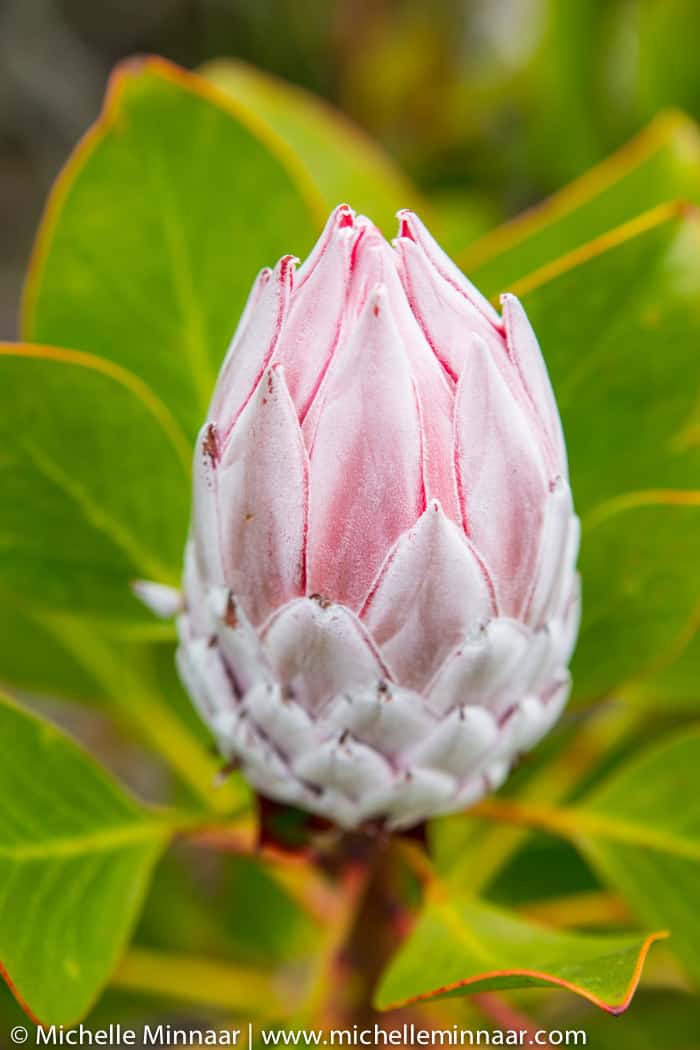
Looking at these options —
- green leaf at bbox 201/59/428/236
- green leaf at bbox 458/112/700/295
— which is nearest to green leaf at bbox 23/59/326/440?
green leaf at bbox 458/112/700/295

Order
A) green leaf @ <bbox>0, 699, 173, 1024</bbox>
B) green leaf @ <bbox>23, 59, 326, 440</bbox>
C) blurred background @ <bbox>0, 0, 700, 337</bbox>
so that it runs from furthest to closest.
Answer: blurred background @ <bbox>0, 0, 700, 337</bbox> < green leaf @ <bbox>23, 59, 326, 440</bbox> < green leaf @ <bbox>0, 699, 173, 1024</bbox>

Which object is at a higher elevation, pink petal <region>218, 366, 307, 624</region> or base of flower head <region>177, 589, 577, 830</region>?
pink petal <region>218, 366, 307, 624</region>

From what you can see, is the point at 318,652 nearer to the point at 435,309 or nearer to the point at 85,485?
the point at 435,309

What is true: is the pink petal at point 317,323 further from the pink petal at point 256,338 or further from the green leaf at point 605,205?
the green leaf at point 605,205

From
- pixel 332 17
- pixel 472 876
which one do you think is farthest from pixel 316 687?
pixel 332 17

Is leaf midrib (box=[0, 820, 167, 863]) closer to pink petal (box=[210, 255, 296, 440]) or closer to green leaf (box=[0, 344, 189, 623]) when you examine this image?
green leaf (box=[0, 344, 189, 623])

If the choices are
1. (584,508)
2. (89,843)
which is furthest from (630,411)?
(89,843)

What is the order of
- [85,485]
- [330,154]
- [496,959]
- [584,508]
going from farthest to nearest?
[330,154], [584,508], [85,485], [496,959]
